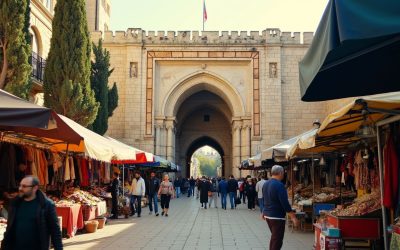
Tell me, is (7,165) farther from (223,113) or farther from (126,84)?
(223,113)

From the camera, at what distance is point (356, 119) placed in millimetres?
6918

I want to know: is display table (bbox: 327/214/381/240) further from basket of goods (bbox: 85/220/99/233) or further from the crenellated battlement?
the crenellated battlement

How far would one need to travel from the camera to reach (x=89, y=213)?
35.6 ft

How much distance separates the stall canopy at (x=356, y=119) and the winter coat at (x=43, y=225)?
346 centimetres

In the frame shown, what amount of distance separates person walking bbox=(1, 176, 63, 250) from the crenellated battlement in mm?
25030

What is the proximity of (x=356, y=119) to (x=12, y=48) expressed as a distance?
10429mm

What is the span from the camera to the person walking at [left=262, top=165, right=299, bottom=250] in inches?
253

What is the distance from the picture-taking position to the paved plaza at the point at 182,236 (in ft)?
30.8

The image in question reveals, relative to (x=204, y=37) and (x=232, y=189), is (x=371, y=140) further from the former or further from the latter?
(x=204, y=37)

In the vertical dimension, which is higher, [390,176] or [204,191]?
[390,176]

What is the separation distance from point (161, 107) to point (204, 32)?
532 cm

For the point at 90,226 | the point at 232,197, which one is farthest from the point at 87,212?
the point at 232,197

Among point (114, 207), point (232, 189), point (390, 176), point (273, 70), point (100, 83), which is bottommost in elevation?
point (114, 207)

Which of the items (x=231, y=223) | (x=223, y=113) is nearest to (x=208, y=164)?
(x=223, y=113)
